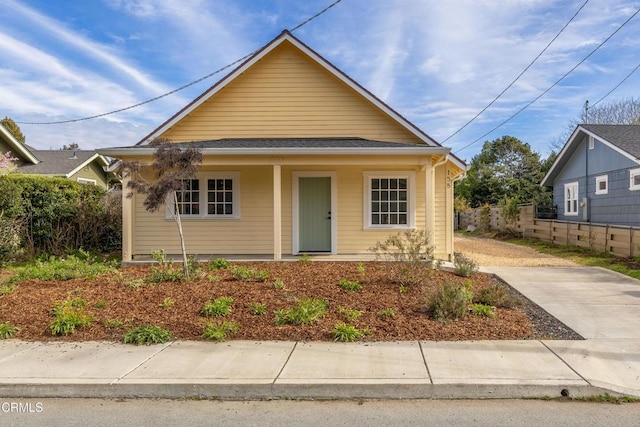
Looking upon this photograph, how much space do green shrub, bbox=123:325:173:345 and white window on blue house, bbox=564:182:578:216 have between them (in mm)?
20072

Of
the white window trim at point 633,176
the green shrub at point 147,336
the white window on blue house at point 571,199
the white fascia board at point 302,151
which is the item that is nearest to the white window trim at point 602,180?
the white window trim at point 633,176

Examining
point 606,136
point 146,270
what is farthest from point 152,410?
point 606,136

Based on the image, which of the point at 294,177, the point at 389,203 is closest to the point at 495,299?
the point at 389,203

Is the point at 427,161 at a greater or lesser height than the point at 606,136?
lesser

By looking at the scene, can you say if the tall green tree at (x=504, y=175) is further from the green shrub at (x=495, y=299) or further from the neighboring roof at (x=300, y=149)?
the green shrub at (x=495, y=299)

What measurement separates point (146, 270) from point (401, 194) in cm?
665

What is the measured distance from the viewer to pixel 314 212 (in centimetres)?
1227

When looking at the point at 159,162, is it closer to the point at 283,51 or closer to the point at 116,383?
the point at 116,383

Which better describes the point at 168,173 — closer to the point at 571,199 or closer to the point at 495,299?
the point at 495,299

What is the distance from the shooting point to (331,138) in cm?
1261

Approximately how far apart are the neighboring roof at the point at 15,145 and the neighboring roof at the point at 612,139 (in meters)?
24.3

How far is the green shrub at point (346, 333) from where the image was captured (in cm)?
566

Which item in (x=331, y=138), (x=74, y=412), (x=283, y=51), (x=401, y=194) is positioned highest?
(x=283, y=51)

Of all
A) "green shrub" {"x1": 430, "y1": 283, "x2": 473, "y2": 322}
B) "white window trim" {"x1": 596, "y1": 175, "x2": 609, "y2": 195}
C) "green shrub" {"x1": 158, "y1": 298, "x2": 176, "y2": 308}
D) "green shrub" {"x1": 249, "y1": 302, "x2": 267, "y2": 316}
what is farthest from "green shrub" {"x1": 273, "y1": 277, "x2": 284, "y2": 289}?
"white window trim" {"x1": 596, "y1": 175, "x2": 609, "y2": 195}
